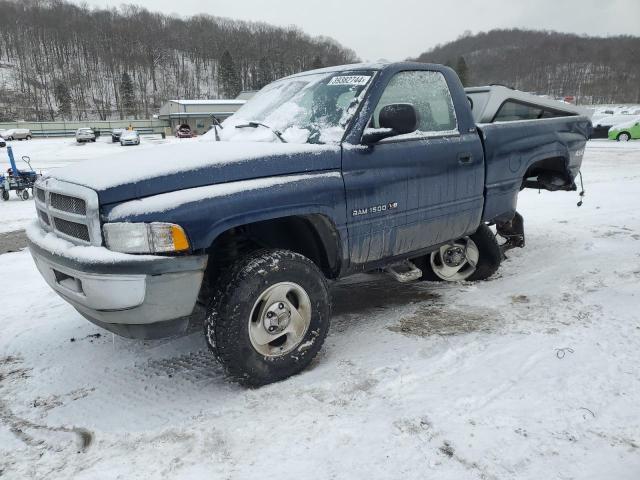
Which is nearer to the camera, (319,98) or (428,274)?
(319,98)

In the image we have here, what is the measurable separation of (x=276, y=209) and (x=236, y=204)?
0.26 metres

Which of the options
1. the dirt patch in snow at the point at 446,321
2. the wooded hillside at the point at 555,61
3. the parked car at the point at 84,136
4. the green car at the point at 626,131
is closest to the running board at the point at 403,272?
the dirt patch in snow at the point at 446,321

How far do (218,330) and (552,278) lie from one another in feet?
11.7

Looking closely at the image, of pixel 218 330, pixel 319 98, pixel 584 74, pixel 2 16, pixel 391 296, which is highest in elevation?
pixel 2 16

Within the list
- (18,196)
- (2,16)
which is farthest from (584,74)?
(2,16)

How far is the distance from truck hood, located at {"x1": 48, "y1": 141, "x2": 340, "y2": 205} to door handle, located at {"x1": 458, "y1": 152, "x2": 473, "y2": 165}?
1265mm

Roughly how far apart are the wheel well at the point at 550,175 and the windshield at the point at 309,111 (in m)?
2.56

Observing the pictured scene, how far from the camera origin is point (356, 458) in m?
2.23

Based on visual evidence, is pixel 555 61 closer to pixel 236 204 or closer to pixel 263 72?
pixel 263 72

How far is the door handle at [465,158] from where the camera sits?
3887 millimetres

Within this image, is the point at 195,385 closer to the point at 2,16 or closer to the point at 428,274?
the point at 428,274

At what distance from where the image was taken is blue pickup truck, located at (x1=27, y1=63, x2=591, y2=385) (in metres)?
2.52

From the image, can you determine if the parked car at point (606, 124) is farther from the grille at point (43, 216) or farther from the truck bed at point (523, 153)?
the grille at point (43, 216)

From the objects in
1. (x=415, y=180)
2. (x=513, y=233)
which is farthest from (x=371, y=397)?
(x=513, y=233)
